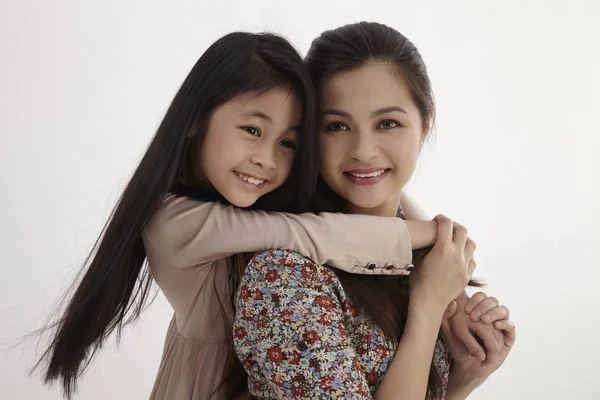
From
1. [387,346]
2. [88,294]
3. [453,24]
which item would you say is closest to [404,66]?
[387,346]

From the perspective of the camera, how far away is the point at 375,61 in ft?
5.70

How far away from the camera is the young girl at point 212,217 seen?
1617 mm

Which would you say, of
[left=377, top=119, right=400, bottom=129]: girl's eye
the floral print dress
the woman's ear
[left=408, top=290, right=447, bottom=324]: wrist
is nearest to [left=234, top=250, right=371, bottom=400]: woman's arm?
the floral print dress

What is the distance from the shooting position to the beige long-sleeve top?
5.07ft

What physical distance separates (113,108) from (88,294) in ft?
7.61

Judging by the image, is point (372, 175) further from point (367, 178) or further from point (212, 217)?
point (212, 217)

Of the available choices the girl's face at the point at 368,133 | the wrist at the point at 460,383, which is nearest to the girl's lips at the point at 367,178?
the girl's face at the point at 368,133

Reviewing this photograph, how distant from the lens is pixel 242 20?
3.85 m

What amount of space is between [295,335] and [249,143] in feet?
1.74

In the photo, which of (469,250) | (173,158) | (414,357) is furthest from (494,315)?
(173,158)

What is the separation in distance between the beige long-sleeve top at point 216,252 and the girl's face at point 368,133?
14 centimetres

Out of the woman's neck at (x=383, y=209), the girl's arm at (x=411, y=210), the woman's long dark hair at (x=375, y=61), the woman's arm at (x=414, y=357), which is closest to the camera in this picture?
the woman's arm at (x=414, y=357)

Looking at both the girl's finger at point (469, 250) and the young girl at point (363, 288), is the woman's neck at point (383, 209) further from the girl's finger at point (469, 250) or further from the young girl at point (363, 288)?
the girl's finger at point (469, 250)

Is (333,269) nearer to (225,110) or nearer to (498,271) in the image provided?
(225,110)
